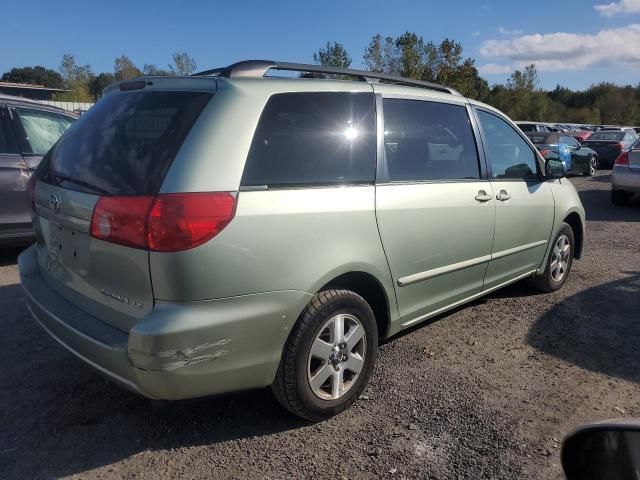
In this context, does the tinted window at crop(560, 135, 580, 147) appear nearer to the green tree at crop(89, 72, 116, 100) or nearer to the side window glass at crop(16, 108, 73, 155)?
the side window glass at crop(16, 108, 73, 155)

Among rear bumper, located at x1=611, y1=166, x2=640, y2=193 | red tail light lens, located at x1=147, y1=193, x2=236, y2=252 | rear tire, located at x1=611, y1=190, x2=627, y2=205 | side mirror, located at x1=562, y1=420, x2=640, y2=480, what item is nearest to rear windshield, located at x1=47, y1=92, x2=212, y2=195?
red tail light lens, located at x1=147, y1=193, x2=236, y2=252

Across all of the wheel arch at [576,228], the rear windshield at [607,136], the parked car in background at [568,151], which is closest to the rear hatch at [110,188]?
the wheel arch at [576,228]

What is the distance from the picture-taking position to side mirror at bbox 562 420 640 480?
3.99 feet

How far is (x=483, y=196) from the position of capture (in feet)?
12.9

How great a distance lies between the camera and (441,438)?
2809mm

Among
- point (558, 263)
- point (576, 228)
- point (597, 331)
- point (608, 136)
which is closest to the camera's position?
point (597, 331)

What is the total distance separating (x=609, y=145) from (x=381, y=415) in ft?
66.6

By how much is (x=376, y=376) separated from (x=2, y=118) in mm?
4904

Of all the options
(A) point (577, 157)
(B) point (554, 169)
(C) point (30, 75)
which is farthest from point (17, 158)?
(C) point (30, 75)

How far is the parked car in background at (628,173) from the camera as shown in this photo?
34.4ft

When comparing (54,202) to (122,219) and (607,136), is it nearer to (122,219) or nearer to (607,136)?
(122,219)

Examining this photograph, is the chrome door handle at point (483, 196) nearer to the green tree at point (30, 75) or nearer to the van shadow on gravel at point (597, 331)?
the van shadow on gravel at point (597, 331)

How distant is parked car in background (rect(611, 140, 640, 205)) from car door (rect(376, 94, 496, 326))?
8.12 meters

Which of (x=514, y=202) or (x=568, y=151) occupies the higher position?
(x=514, y=202)
